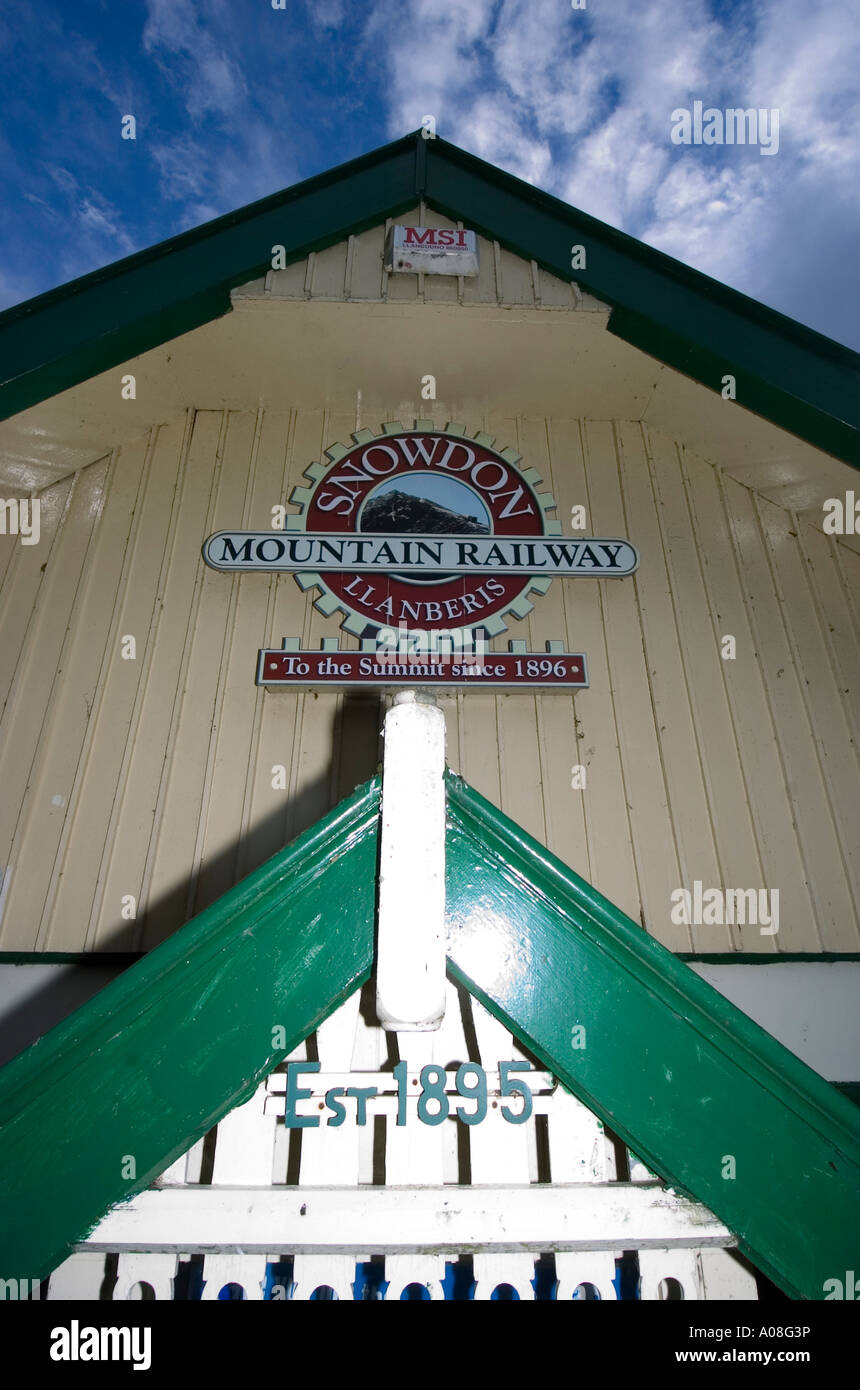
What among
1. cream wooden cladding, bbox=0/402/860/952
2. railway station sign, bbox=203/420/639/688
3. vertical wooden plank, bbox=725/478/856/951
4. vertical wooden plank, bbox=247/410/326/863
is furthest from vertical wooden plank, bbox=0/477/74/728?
vertical wooden plank, bbox=725/478/856/951

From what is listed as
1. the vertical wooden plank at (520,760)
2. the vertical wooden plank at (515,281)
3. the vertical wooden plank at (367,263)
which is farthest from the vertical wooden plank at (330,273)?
the vertical wooden plank at (520,760)

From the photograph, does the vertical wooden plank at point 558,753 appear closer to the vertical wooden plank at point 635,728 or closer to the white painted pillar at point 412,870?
the vertical wooden plank at point 635,728

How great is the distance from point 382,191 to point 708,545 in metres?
2.73

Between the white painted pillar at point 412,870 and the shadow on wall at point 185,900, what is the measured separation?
4.10 ft

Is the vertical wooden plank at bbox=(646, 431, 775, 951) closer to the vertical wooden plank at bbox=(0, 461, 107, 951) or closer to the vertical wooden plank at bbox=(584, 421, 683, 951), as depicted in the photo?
the vertical wooden plank at bbox=(584, 421, 683, 951)

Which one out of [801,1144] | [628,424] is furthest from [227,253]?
[801,1144]

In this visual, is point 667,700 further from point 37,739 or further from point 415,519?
point 37,739

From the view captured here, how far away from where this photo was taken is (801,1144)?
1401 mm

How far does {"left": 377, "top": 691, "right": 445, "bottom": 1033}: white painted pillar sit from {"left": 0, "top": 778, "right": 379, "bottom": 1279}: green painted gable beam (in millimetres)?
99

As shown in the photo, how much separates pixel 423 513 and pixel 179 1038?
3.18 metres

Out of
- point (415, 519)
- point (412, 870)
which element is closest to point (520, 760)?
point (415, 519)

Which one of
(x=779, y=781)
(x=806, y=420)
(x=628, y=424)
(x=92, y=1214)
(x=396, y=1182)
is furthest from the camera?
(x=628, y=424)

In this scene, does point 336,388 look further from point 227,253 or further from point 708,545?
point 708,545

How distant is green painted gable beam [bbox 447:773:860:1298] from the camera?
1.38m
